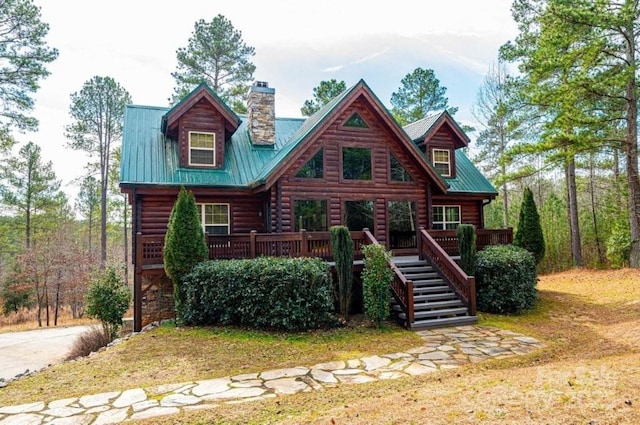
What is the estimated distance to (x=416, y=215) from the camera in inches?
540

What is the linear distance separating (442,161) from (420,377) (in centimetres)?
1198

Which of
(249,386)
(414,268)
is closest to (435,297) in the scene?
(414,268)

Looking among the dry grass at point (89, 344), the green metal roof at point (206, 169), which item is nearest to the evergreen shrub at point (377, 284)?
the green metal roof at point (206, 169)

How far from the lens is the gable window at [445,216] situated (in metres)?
15.6

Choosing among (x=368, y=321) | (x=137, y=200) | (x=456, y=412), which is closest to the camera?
(x=456, y=412)

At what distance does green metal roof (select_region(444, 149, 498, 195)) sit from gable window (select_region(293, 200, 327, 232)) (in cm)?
565

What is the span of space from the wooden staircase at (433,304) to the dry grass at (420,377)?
2.64 ft

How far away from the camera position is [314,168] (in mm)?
12664

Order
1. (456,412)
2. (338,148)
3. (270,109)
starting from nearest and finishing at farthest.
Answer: (456,412) < (338,148) < (270,109)

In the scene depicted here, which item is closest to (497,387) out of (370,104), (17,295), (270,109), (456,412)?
(456,412)

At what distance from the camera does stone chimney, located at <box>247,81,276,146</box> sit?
15039 mm

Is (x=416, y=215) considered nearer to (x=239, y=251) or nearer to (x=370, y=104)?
(x=370, y=104)

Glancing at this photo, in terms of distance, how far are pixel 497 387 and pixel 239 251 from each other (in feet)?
25.2

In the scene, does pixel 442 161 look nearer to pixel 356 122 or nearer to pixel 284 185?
pixel 356 122
